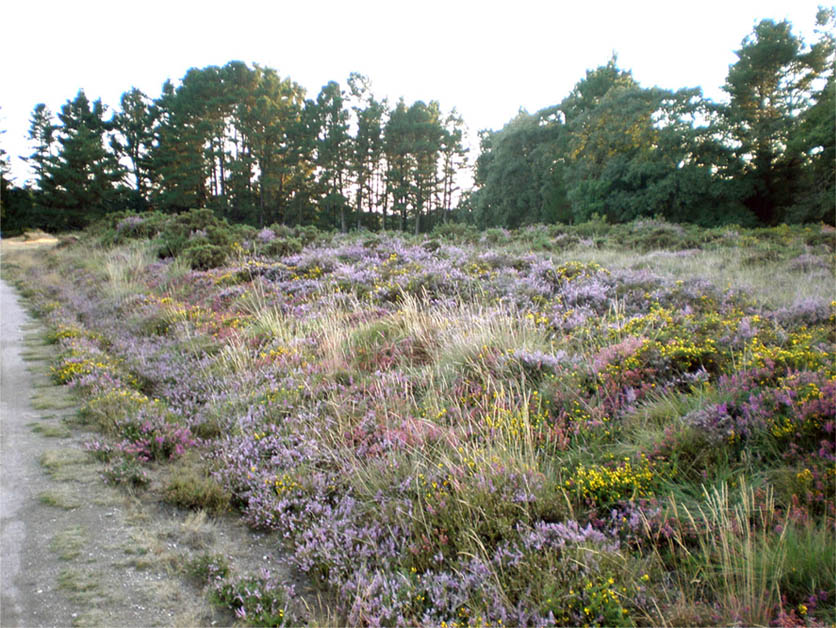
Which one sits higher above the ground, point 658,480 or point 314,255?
point 314,255

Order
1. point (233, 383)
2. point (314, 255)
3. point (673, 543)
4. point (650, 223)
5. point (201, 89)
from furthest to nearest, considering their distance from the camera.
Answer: point (201, 89) < point (650, 223) < point (314, 255) < point (233, 383) < point (673, 543)

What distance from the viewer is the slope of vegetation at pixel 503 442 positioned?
2.27m

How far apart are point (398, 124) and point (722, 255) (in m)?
41.4

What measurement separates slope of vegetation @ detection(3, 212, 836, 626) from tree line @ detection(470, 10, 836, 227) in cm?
1853

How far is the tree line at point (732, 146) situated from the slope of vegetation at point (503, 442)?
18525mm

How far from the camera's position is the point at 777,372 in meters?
3.45

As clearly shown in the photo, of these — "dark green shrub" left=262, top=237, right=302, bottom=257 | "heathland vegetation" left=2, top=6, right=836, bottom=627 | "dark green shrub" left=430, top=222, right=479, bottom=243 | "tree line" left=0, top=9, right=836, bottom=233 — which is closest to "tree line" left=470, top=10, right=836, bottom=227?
"tree line" left=0, top=9, right=836, bottom=233

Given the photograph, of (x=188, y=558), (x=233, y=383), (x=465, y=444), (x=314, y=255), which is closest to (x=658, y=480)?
(x=465, y=444)

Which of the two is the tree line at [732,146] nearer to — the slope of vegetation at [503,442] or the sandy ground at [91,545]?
the slope of vegetation at [503,442]

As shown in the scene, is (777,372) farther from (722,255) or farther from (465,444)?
(722,255)

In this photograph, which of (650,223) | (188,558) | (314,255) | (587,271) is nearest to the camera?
(188,558)

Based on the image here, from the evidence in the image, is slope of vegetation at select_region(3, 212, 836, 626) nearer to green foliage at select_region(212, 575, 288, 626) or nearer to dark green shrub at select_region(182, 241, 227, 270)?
green foliage at select_region(212, 575, 288, 626)

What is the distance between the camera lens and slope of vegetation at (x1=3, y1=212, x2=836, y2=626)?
2271 mm

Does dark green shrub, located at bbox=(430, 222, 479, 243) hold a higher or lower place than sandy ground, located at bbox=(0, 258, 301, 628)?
higher
